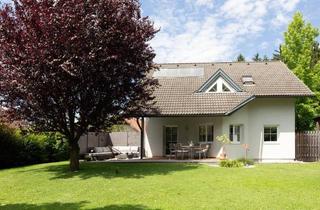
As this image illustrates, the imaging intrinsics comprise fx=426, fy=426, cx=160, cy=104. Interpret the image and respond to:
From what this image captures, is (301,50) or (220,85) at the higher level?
(301,50)

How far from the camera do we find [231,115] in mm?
26609

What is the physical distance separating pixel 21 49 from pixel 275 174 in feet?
39.5

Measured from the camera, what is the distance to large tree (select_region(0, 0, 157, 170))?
1727 cm

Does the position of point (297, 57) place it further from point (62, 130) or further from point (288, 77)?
point (62, 130)

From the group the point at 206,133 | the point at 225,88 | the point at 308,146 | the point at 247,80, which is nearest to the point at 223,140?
the point at 206,133

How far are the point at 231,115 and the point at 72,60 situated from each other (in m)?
12.5

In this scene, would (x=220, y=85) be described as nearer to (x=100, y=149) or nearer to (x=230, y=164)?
(x=230, y=164)

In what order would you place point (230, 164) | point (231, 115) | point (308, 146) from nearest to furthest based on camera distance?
point (230, 164) → point (231, 115) → point (308, 146)

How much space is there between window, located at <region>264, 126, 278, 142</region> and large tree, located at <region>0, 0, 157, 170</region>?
36.3ft

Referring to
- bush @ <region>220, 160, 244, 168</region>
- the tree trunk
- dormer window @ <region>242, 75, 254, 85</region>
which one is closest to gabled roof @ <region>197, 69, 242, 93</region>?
dormer window @ <region>242, 75, 254, 85</region>

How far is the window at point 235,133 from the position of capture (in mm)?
26828

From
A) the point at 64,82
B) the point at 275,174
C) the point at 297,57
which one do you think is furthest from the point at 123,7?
the point at 297,57

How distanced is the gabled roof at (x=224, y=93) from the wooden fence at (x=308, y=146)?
115 inches

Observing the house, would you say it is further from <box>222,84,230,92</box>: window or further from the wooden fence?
the wooden fence
